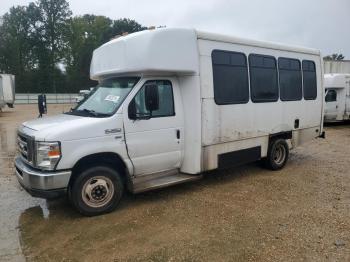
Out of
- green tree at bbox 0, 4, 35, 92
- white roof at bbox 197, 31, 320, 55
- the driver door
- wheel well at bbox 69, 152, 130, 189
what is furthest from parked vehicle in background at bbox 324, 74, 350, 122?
green tree at bbox 0, 4, 35, 92

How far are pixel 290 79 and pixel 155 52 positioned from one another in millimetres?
4162

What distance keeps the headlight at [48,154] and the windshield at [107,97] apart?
956 mm

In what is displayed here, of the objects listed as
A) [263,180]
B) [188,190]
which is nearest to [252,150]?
[263,180]

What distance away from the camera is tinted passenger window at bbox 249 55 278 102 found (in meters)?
7.38

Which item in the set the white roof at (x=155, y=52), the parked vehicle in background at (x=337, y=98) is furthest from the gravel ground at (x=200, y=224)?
the parked vehicle in background at (x=337, y=98)

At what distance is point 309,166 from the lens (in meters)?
8.80

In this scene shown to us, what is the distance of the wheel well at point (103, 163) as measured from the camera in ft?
17.5

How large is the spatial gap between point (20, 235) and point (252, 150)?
16.0 feet

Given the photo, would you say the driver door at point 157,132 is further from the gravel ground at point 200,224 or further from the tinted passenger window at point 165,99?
the gravel ground at point 200,224

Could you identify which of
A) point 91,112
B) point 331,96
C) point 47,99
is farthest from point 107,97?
point 47,99

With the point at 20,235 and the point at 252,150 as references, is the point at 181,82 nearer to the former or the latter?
the point at 252,150

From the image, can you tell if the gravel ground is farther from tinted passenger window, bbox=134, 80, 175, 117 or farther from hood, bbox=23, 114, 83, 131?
tinted passenger window, bbox=134, 80, 175, 117

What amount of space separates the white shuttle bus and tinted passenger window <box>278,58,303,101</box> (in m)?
0.09

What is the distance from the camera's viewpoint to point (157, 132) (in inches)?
235
